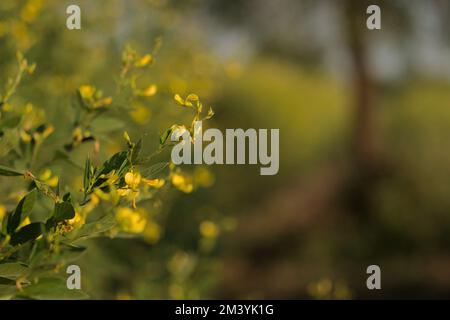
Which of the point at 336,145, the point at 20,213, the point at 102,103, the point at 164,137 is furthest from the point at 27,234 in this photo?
the point at 336,145

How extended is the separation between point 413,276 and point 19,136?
17.9 ft

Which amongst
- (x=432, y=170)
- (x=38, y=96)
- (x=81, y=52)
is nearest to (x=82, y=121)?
(x=38, y=96)

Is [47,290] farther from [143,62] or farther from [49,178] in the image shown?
[143,62]

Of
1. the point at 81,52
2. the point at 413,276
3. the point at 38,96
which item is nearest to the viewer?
the point at 38,96

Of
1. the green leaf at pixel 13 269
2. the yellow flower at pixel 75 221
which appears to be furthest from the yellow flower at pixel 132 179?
the green leaf at pixel 13 269

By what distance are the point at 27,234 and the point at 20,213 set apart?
0.04 meters

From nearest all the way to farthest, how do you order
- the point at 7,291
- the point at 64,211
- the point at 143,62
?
1. the point at 64,211
2. the point at 7,291
3. the point at 143,62

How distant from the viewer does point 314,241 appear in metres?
7.27

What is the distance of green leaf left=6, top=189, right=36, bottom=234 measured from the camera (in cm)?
122

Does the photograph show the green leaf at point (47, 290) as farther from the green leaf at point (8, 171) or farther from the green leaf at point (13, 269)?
the green leaf at point (8, 171)

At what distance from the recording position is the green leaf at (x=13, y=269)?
122cm

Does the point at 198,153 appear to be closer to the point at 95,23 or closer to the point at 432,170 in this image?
the point at 95,23

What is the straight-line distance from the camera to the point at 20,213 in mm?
1219

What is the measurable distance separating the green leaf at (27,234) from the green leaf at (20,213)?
17 mm
